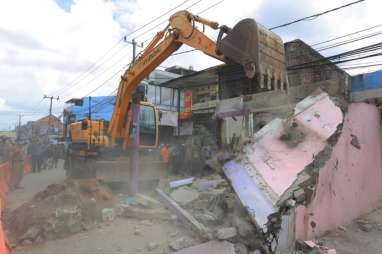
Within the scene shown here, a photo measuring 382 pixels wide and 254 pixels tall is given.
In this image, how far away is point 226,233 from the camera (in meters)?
5.30

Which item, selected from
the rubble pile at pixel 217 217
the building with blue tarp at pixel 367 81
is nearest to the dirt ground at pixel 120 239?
the rubble pile at pixel 217 217

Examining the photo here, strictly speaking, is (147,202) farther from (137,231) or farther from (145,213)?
(137,231)

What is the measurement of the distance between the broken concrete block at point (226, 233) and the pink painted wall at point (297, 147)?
888mm

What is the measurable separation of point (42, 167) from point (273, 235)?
19.0m

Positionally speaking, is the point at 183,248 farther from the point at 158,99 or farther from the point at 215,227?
the point at 158,99

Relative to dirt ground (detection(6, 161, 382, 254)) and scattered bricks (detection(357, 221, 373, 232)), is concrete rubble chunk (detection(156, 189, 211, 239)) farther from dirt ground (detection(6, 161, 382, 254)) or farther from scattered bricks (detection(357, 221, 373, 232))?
scattered bricks (detection(357, 221, 373, 232))

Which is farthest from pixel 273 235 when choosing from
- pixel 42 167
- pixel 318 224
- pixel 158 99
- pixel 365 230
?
pixel 158 99

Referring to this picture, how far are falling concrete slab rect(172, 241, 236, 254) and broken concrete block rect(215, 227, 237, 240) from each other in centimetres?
9

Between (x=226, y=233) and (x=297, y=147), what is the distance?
81.6 inches

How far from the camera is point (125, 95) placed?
10.5 m

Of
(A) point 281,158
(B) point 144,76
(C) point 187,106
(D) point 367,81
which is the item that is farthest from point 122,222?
(C) point 187,106

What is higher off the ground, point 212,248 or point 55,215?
point 55,215

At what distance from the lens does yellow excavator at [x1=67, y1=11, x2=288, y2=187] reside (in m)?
6.82

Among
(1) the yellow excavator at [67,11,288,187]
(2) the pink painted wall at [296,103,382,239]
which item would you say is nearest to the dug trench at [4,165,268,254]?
(2) the pink painted wall at [296,103,382,239]
